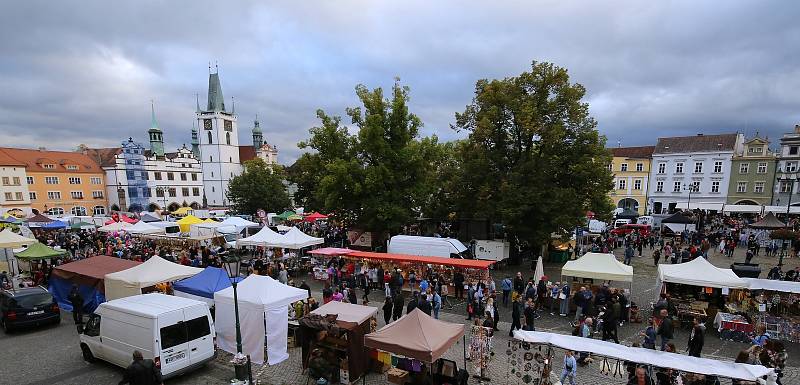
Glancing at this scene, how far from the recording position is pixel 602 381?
8719 millimetres

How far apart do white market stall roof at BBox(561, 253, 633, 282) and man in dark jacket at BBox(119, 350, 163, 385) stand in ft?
43.5

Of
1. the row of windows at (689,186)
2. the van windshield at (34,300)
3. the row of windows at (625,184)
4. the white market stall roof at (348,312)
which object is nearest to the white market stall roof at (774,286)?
the white market stall roof at (348,312)

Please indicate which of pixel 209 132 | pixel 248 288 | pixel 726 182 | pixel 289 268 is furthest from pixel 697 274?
pixel 209 132

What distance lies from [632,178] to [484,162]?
142ft

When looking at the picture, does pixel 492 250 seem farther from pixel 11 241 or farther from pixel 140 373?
pixel 11 241

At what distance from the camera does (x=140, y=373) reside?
704 centimetres

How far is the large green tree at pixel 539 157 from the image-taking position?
19172 mm

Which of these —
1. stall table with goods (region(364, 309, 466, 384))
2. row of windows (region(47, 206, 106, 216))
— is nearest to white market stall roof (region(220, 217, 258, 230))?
stall table with goods (region(364, 309, 466, 384))

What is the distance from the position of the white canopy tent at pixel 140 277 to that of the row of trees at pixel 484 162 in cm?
981

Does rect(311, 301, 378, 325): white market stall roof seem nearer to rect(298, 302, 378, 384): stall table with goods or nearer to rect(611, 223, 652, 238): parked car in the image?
rect(298, 302, 378, 384): stall table with goods

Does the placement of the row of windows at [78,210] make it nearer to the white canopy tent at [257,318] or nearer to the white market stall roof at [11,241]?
the white market stall roof at [11,241]

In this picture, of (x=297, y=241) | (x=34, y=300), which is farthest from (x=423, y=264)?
(x=34, y=300)

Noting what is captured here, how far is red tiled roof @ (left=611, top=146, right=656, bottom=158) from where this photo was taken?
5341 centimetres

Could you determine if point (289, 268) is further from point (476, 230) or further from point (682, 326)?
point (682, 326)
